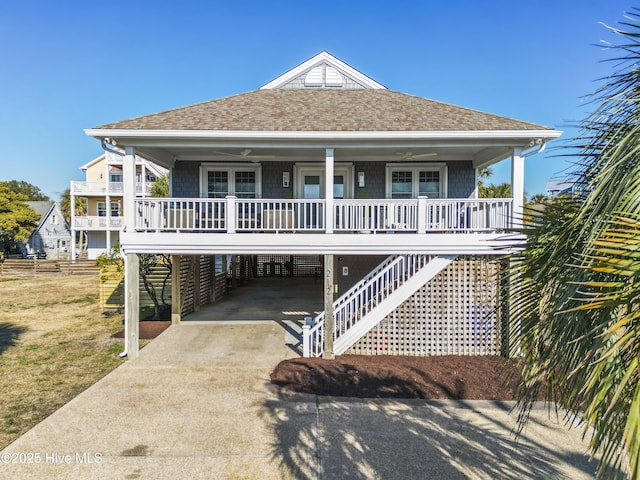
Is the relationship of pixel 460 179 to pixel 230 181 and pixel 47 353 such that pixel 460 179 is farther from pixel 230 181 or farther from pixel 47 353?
pixel 47 353

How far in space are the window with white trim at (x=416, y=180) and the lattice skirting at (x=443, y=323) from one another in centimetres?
324

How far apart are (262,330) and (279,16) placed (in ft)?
49.5

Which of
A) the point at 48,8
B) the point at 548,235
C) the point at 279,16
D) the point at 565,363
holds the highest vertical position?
the point at 279,16

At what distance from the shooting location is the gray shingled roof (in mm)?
8398

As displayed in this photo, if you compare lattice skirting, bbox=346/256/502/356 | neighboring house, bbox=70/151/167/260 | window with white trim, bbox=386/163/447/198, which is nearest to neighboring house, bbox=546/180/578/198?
lattice skirting, bbox=346/256/502/356

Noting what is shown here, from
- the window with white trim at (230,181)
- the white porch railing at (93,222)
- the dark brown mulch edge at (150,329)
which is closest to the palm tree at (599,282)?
the window with white trim at (230,181)

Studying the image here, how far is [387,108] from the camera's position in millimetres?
10188

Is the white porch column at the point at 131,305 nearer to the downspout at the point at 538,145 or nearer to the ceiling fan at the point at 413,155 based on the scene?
the ceiling fan at the point at 413,155

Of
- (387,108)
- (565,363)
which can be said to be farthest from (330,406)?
(387,108)

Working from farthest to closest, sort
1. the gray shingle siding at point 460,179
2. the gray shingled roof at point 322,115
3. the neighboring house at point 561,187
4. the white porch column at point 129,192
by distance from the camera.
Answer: the gray shingle siding at point 460,179 → the gray shingled roof at point 322,115 → the white porch column at point 129,192 → the neighboring house at point 561,187

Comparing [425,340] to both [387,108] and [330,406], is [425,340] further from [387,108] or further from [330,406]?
[387,108]

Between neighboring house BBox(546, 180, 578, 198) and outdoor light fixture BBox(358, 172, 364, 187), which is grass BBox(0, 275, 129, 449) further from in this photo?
outdoor light fixture BBox(358, 172, 364, 187)

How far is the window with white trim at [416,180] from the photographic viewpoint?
10.8 m

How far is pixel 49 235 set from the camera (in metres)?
40.3
